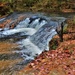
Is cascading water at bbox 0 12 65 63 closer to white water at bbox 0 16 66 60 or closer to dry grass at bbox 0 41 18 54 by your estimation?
white water at bbox 0 16 66 60

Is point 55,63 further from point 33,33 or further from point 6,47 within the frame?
point 33,33

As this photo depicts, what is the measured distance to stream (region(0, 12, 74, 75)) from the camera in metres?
10.5

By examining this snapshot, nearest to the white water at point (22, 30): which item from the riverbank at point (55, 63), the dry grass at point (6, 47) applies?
the dry grass at point (6, 47)

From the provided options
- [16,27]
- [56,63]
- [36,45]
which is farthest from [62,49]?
[16,27]

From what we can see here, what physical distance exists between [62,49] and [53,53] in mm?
530

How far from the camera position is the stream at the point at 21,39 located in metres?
10.5

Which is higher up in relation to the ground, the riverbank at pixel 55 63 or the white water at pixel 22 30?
the riverbank at pixel 55 63

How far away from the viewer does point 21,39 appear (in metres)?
15.1

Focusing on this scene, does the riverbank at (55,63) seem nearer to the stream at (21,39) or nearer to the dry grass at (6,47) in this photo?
the stream at (21,39)

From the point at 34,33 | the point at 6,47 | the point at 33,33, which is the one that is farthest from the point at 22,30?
the point at 6,47

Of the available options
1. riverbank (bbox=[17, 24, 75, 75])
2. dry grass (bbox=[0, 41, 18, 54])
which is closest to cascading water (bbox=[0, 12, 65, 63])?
dry grass (bbox=[0, 41, 18, 54])

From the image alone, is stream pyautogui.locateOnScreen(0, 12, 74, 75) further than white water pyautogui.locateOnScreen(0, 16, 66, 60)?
No

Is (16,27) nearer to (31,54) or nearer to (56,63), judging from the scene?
(31,54)

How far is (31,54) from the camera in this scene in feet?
38.6
